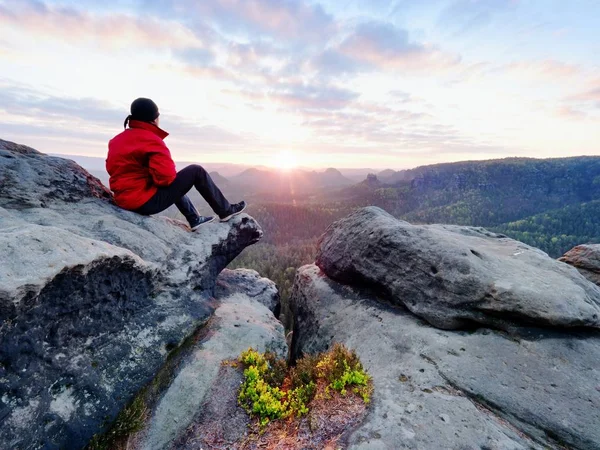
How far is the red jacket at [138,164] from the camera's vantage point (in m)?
9.30

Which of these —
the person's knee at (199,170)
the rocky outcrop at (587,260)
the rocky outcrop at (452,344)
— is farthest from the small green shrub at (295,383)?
the rocky outcrop at (587,260)

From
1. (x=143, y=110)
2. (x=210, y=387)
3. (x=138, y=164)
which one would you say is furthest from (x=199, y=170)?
(x=210, y=387)

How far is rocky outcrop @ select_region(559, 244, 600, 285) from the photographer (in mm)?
13451

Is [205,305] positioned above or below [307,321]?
above

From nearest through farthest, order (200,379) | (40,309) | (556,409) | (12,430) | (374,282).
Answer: (12,430) → (40,309) → (556,409) → (200,379) → (374,282)

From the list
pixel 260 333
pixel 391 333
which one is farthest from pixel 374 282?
pixel 260 333

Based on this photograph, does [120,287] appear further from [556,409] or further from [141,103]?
[556,409]

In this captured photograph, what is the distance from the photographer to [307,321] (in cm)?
1306

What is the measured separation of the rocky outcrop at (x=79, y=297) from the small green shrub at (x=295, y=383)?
2.44 metres

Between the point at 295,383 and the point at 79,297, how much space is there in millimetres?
5144

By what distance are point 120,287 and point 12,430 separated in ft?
11.0

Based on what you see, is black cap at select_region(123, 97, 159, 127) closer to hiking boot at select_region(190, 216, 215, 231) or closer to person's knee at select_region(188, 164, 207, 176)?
person's knee at select_region(188, 164, 207, 176)

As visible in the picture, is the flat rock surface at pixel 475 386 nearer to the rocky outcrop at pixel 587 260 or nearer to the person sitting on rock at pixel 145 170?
the rocky outcrop at pixel 587 260

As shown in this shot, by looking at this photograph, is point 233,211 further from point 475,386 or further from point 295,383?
point 475,386
